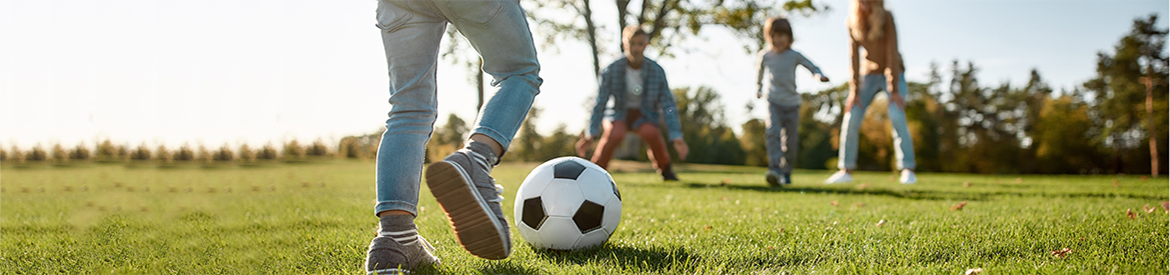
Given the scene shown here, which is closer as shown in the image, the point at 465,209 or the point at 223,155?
the point at 465,209

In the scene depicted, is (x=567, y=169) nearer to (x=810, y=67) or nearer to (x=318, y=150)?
(x=810, y=67)

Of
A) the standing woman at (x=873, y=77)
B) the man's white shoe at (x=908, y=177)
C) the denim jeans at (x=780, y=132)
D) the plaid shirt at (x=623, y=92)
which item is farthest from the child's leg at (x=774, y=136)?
the man's white shoe at (x=908, y=177)

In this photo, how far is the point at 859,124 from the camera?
6574 mm

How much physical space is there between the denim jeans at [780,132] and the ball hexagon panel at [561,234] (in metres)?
4.56

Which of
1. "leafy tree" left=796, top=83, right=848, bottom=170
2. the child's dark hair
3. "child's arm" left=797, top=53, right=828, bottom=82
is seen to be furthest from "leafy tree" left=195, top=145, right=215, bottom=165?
"leafy tree" left=796, top=83, right=848, bottom=170

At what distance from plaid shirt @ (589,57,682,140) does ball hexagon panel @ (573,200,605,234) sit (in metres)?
3.94

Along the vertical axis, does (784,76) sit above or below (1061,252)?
above

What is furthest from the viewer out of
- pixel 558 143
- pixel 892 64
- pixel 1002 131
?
pixel 1002 131

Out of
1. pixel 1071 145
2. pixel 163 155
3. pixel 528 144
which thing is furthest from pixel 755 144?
pixel 163 155

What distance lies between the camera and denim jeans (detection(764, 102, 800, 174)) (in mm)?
6480

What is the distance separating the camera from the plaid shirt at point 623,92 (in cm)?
646

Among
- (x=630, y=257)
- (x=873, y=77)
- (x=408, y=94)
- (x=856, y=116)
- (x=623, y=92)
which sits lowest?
(x=630, y=257)

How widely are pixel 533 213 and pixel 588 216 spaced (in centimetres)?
24

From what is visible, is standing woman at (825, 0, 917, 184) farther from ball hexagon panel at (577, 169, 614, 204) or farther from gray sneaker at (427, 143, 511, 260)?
gray sneaker at (427, 143, 511, 260)
